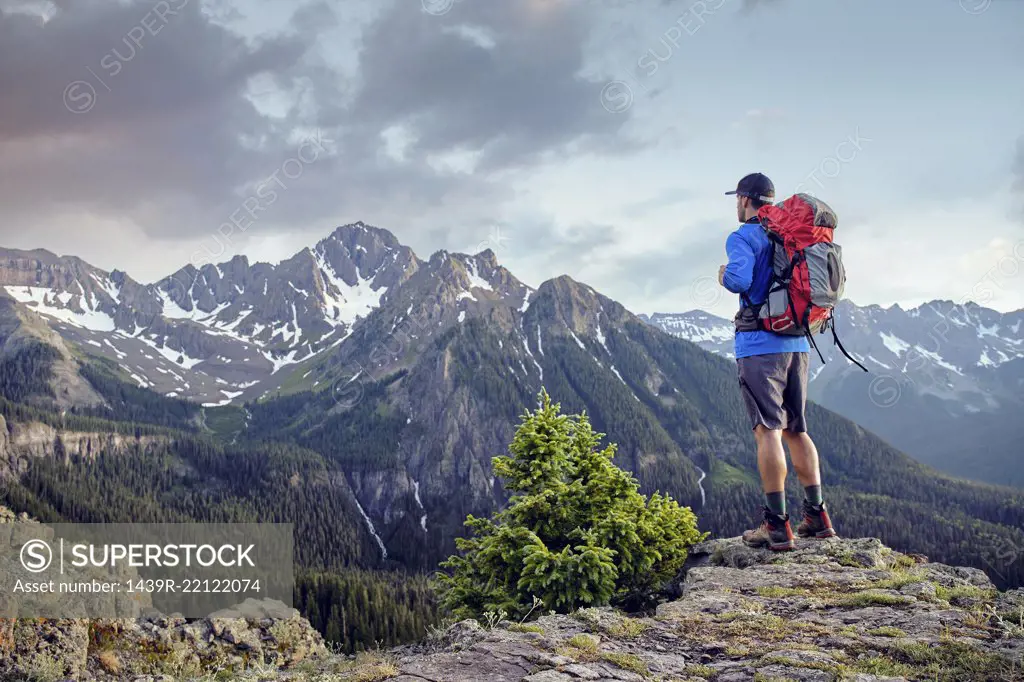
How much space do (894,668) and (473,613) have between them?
402 inches

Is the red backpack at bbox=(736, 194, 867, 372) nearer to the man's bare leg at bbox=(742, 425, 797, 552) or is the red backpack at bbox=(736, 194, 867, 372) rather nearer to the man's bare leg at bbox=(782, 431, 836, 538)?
the man's bare leg at bbox=(742, 425, 797, 552)

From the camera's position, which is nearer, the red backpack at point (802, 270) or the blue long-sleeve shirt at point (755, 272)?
the red backpack at point (802, 270)

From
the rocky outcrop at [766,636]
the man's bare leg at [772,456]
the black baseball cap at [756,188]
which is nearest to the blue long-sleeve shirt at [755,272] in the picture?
the black baseball cap at [756,188]

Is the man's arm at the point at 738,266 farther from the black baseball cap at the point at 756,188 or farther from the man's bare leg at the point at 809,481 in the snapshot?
the man's bare leg at the point at 809,481

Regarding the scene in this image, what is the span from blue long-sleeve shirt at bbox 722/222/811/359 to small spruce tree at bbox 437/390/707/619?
16.5ft

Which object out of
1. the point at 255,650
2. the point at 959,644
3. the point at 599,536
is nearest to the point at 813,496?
the point at 599,536

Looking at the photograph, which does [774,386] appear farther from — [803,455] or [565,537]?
[565,537]

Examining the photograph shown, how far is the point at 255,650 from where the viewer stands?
32.1 m

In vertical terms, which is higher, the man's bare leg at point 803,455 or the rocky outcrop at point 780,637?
the man's bare leg at point 803,455

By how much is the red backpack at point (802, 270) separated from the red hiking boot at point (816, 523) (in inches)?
147

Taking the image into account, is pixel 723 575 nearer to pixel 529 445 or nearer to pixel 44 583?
pixel 529 445

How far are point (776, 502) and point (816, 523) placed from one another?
163 cm

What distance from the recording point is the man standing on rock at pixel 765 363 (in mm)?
10789

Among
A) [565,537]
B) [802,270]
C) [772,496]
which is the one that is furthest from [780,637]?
[565,537]
